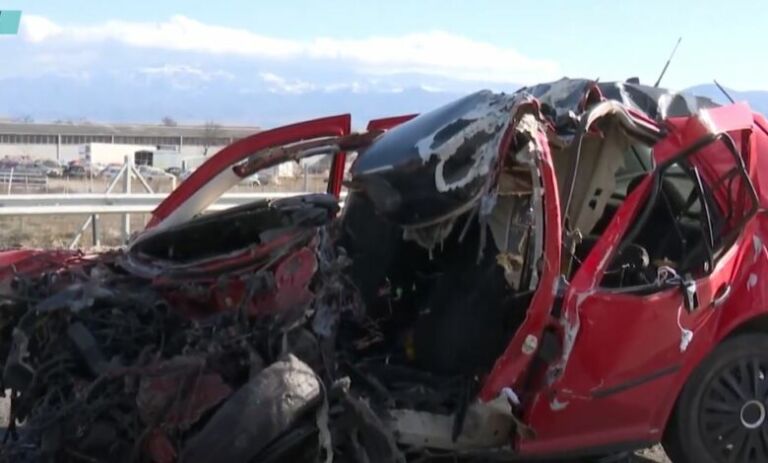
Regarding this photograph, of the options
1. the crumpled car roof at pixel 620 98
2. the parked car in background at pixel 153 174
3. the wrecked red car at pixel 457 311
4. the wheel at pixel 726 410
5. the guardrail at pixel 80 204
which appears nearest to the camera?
the wrecked red car at pixel 457 311

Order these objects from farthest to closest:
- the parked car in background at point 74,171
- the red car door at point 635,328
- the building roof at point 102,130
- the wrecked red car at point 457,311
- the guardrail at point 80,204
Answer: the building roof at point 102,130 < the parked car in background at point 74,171 < the guardrail at point 80,204 < the red car door at point 635,328 < the wrecked red car at point 457,311

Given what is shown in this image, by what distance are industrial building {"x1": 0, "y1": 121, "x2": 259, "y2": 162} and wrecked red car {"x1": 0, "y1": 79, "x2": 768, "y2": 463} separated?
94.6 meters

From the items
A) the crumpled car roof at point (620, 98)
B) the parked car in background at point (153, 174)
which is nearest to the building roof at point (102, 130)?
the parked car in background at point (153, 174)

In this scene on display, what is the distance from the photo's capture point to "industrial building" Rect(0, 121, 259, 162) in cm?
10488

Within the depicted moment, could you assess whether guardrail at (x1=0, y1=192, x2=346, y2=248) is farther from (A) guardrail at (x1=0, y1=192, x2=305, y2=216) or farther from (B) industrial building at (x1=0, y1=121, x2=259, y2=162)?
(B) industrial building at (x1=0, y1=121, x2=259, y2=162)

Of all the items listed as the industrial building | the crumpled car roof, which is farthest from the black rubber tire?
the industrial building

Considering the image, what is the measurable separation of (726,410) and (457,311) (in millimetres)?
1456

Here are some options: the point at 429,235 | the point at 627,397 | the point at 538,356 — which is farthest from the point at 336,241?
the point at 627,397

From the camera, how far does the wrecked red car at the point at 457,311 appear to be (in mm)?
4539

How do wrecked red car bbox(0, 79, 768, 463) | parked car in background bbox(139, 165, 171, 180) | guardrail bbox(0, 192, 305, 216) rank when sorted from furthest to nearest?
parked car in background bbox(139, 165, 171, 180), guardrail bbox(0, 192, 305, 216), wrecked red car bbox(0, 79, 768, 463)

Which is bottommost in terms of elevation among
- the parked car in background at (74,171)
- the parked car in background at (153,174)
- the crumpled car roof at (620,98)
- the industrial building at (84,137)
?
the industrial building at (84,137)

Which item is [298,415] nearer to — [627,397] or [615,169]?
[627,397]

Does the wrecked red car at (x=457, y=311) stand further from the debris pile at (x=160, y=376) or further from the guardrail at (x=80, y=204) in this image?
the guardrail at (x=80, y=204)

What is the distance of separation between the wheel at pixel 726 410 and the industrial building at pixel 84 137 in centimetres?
9512
